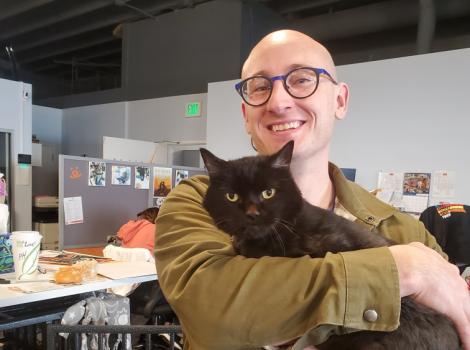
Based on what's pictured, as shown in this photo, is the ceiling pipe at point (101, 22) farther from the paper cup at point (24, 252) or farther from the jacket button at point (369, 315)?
the jacket button at point (369, 315)

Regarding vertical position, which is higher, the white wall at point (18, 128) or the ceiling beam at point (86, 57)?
the ceiling beam at point (86, 57)

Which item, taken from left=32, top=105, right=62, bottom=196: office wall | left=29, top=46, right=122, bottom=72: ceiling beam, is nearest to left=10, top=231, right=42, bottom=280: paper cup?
left=32, top=105, right=62, bottom=196: office wall

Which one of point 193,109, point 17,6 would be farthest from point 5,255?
point 17,6

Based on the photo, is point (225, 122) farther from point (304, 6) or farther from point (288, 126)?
point (288, 126)

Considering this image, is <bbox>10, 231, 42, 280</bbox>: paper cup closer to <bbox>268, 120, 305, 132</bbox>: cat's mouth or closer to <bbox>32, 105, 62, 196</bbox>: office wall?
<bbox>268, 120, 305, 132</bbox>: cat's mouth

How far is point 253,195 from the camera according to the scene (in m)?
0.83

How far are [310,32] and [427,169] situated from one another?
2.34 m

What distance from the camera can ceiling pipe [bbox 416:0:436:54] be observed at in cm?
389

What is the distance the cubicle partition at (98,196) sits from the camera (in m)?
2.50

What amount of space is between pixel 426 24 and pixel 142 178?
3.23 metres

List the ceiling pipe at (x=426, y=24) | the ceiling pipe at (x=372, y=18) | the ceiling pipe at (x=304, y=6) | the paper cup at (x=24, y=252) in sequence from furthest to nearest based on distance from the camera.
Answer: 1. the ceiling pipe at (x=304, y=6)
2. the ceiling pipe at (x=372, y=18)
3. the ceiling pipe at (x=426, y=24)
4. the paper cup at (x=24, y=252)

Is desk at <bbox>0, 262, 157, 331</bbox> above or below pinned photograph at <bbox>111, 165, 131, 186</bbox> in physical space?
below

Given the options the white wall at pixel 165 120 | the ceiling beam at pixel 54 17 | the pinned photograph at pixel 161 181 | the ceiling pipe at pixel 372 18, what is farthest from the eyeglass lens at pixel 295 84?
the ceiling beam at pixel 54 17

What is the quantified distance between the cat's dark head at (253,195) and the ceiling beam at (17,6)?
5.01 meters
